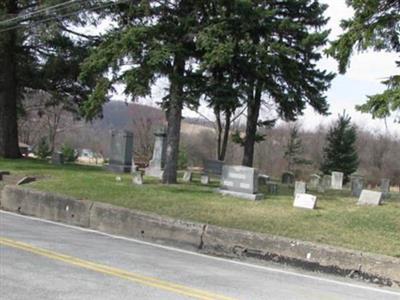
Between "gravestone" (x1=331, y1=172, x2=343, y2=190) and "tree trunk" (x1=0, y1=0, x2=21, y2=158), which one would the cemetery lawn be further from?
"gravestone" (x1=331, y1=172, x2=343, y2=190)

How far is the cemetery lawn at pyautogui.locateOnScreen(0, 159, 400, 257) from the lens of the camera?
10977 millimetres

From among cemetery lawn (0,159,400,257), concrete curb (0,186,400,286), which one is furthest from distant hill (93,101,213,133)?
concrete curb (0,186,400,286)

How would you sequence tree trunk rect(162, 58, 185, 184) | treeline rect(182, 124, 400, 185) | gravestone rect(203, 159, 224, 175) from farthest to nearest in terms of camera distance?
1. treeline rect(182, 124, 400, 185)
2. gravestone rect(203, 159, 224, 175)
3. tree trunk rect(162, 58, 185, 184)

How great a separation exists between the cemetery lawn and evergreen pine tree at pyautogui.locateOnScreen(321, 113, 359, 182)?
30.7 m

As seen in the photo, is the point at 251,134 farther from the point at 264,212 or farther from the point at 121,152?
the point at 264,212

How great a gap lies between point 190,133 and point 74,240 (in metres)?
81.9

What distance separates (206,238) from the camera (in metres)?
11.3

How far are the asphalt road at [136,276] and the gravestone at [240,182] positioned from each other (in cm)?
523

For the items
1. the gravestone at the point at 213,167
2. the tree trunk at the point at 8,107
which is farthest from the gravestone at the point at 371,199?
the tree trunk at the point at 8,107

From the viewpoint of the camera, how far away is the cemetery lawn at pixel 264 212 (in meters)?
11.0

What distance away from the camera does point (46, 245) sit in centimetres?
969

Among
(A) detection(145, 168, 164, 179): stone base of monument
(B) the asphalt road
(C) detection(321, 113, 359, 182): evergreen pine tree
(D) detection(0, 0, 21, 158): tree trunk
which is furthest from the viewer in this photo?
(C) detection(321, 113, 359, 182): evergreen pine tree

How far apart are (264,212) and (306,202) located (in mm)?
1248

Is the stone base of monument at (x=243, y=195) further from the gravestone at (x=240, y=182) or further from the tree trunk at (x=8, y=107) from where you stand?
the tree trunk at (x=8, y=107)
